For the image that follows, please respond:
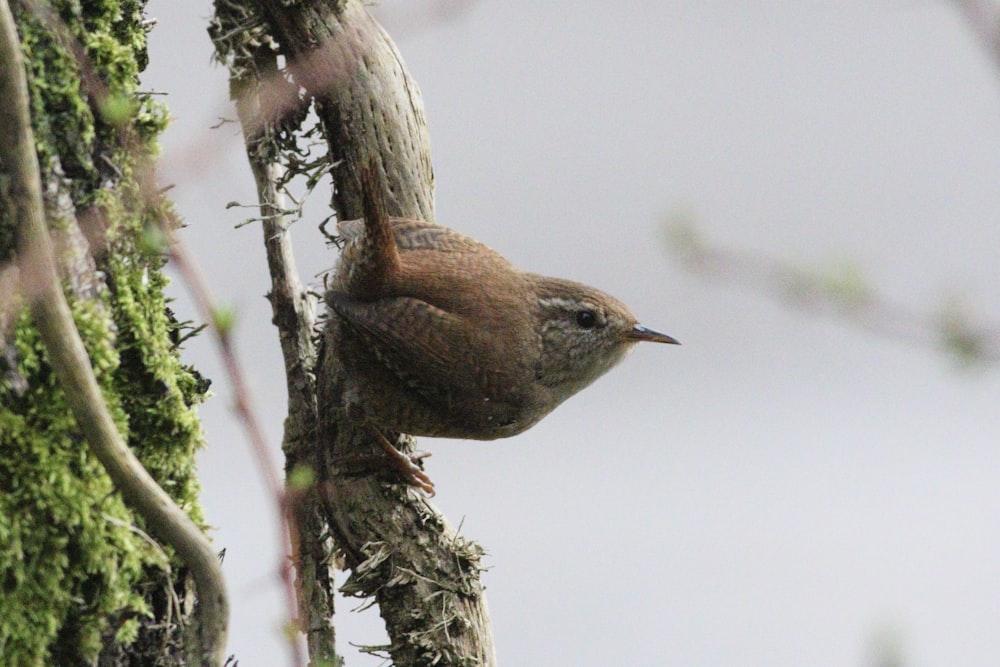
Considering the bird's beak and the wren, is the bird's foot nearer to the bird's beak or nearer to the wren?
the wren

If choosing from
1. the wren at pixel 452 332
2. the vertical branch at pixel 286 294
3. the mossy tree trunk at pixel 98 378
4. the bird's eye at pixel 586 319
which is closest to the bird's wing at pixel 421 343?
the wren at pixel 452 332

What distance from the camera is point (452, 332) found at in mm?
2732

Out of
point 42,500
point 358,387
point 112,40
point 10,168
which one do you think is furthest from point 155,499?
point 358,387

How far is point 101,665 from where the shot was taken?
160 centimetres

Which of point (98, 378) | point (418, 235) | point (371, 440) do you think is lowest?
point (98, 378)

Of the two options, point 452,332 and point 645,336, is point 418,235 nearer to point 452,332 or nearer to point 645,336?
point 452,332

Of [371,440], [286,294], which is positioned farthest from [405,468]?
[286,294]

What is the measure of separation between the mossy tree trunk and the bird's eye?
54.4 inches

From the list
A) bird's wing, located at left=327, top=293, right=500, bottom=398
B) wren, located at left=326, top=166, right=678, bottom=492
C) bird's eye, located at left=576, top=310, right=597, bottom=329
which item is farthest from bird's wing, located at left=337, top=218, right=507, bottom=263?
bird's eye, located at left=576, top=310, right=597, bottom=329

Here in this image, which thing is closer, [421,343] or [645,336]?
[421,343]

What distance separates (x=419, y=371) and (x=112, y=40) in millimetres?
1170

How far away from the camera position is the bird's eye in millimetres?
3027

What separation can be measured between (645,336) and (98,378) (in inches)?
67.2

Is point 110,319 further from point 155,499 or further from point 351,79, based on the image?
point 351,79
